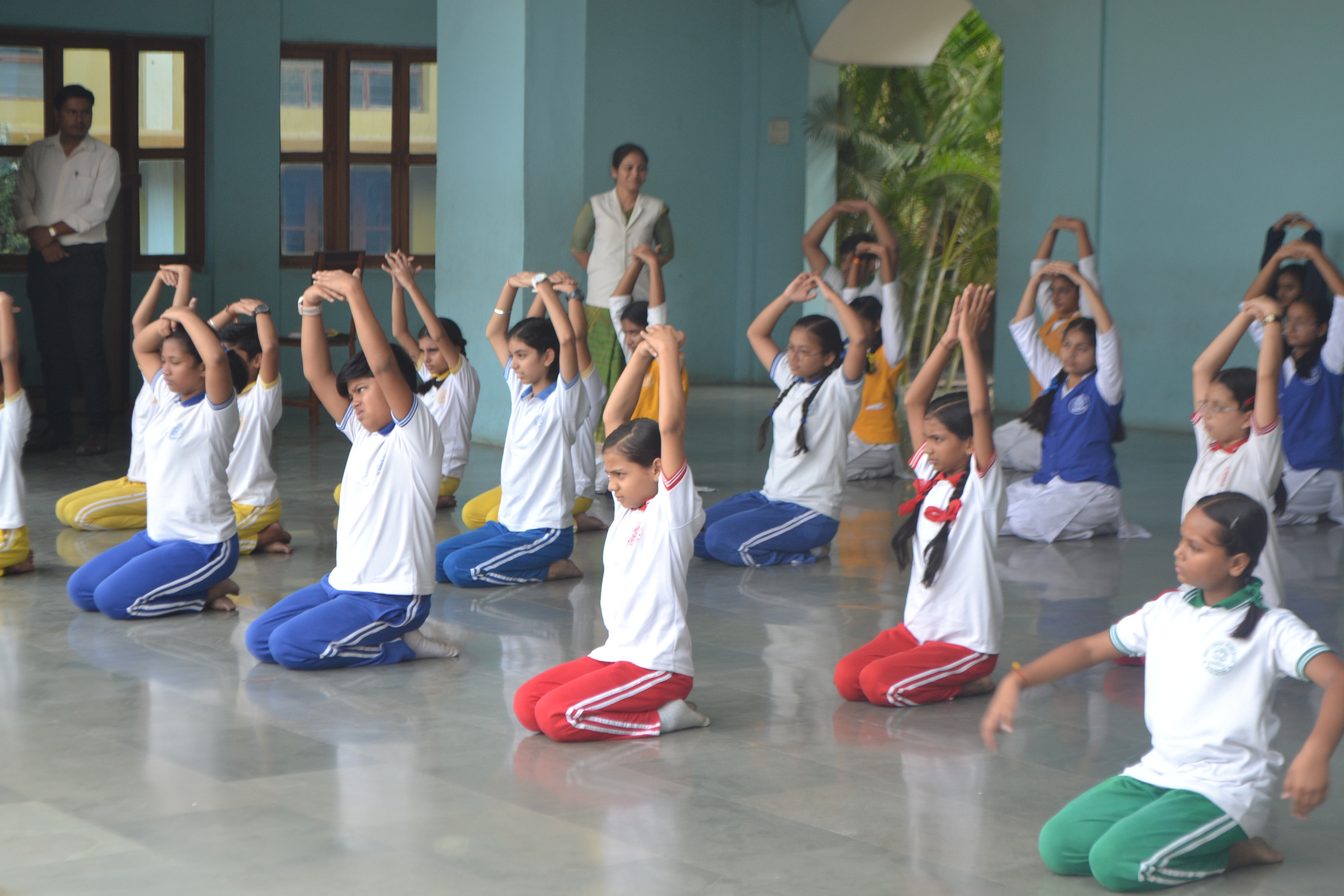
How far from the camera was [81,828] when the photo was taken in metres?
2.89

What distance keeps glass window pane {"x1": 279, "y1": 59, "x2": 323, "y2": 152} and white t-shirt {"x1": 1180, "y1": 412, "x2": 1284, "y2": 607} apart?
8563 mm

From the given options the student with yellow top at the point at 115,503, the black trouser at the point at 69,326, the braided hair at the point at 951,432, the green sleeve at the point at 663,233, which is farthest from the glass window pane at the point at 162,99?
the braided hair at the point at 951,432

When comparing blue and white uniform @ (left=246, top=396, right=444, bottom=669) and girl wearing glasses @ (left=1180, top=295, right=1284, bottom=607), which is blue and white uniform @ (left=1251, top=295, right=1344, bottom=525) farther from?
blue and white uniform @ (left=246, top=396, right=444, bottom=669)

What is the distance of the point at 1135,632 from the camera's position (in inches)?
113

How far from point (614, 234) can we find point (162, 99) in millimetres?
4715

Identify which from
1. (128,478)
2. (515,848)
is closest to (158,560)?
(128,478)

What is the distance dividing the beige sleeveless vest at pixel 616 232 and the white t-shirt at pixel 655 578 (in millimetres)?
4360

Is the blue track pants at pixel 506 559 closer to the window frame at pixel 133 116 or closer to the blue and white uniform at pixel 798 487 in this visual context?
the blue and white uniform at pixel 798 487

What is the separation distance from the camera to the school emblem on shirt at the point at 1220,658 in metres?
2.74

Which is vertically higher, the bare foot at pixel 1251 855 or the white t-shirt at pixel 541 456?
the white t-shirt at pixel 541 456

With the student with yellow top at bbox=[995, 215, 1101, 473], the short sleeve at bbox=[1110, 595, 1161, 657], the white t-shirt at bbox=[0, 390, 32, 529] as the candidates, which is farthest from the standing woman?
the short sleeve at bbox=[1110, 595, 1161, 657]

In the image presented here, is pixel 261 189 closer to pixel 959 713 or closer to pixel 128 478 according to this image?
pixel 128 478

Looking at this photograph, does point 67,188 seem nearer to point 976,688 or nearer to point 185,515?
point 185,515

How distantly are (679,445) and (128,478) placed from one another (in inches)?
148
